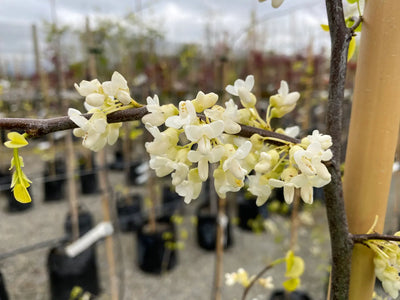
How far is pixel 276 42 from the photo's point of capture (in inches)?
267

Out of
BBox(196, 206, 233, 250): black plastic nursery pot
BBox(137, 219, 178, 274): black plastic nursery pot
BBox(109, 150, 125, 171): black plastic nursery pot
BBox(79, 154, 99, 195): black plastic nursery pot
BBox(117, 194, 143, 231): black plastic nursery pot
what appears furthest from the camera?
BBox(109, 150, 125, 171): black plastic nursery pot

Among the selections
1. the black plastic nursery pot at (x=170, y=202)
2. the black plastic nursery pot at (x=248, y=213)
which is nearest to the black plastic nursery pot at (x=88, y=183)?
the black plastic nursery pot at (x=170, y=202)

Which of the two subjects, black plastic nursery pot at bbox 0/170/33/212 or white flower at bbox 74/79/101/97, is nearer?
white flower at bbox 74/79/101/97

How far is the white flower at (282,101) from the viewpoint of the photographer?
1.11 ft

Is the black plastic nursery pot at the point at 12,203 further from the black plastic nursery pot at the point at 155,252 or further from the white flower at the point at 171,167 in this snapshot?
the white flower at the point at 171,167

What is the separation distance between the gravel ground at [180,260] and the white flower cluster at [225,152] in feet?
4.26

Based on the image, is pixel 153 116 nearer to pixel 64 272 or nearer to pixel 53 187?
pixel 64 272

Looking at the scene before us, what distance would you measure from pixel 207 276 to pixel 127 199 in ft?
3.23

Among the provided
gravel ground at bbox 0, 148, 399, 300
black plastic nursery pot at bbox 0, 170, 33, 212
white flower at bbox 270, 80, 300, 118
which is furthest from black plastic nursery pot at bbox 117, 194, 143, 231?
white flower at bbox 270, 80, 300, 118

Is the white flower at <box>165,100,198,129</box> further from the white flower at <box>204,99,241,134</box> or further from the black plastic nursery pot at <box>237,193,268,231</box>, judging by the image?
the black plastic nursery pot at <box>237,193,268,231</box>

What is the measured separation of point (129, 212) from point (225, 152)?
7.89ft

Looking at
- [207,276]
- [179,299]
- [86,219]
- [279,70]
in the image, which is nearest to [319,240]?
[207,276]

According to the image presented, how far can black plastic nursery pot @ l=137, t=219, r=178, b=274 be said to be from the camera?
6.53ft

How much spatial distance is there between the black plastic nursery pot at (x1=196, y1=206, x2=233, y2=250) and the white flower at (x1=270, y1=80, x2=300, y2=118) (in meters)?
1.92
